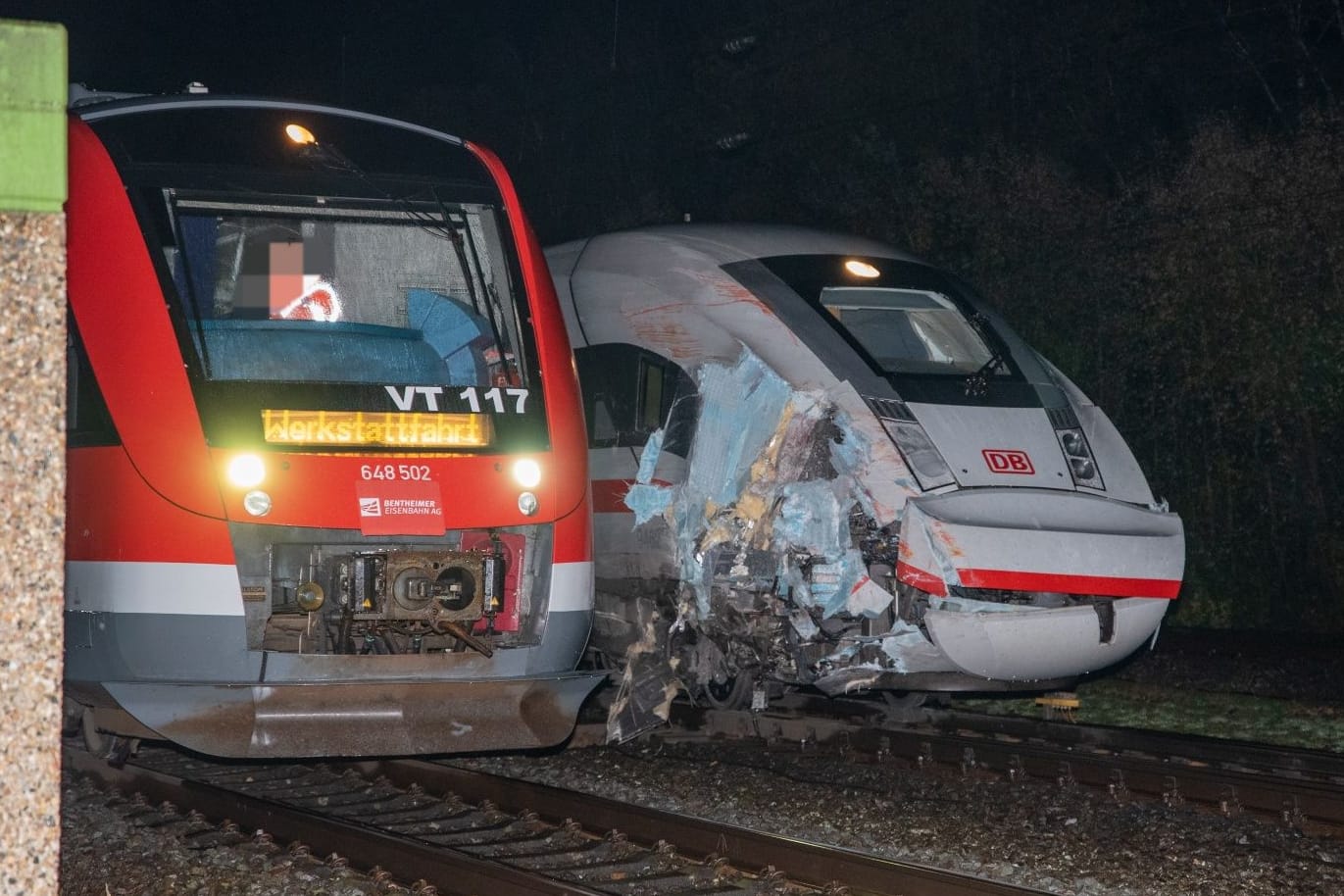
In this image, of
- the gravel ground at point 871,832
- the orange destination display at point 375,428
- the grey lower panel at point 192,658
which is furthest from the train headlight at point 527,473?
the gravel ground at point 871,832

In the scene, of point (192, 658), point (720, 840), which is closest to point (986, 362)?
point (720, 840)

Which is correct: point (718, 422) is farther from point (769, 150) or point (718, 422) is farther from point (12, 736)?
point (769, 150)

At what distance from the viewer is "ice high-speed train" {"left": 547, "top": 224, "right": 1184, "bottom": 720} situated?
28.8 feet

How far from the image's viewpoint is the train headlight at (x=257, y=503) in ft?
23.1

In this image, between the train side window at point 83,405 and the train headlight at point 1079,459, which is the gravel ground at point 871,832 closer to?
the train headlight at point 1079,459

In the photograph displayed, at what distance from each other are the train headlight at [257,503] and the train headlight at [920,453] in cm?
342

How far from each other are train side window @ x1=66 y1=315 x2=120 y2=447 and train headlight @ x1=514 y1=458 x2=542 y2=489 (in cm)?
172

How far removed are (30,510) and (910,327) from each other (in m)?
7.11

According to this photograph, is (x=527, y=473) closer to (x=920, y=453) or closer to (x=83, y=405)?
(x=83, y=405)

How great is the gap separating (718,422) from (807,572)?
1.07m

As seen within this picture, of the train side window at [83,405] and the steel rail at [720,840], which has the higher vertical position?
the train side window at [83,405]

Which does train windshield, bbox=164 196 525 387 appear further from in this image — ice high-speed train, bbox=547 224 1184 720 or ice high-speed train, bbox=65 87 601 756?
ice high-speed train, bbox=547 224 1184 720

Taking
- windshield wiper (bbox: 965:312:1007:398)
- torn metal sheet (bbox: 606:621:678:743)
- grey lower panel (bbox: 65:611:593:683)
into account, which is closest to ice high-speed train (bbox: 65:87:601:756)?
grey lower panel (bbox: 65:611:593:683)

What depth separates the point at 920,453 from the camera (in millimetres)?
8922
